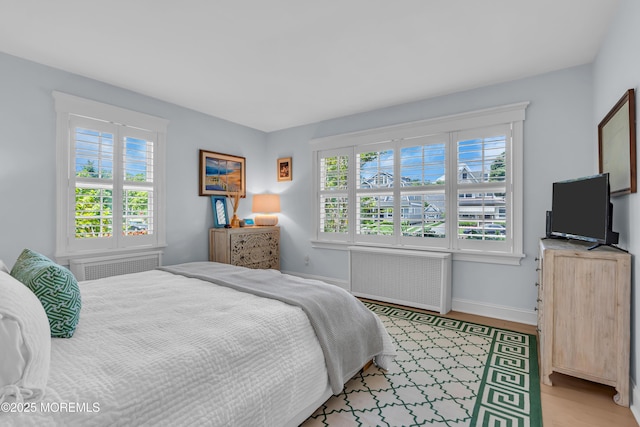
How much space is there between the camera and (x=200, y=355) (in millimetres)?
1251

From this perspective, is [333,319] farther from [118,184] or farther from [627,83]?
[118,184]

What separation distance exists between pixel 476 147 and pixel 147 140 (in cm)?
374

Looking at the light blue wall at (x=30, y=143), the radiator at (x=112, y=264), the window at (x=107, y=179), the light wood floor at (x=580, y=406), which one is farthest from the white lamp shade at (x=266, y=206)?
the light wood floor at (x=580, y=406)

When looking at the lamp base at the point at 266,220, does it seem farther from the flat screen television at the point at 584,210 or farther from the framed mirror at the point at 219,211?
the flat screen television at the point at 584,210

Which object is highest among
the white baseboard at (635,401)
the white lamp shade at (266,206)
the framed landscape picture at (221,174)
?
the framed landscape picture at (221,174)

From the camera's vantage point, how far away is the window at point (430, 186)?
3.28 meters

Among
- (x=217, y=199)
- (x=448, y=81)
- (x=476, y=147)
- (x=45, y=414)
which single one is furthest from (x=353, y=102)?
(x=45, y=414)

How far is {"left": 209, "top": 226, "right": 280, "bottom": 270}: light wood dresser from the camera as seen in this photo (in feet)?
13.7

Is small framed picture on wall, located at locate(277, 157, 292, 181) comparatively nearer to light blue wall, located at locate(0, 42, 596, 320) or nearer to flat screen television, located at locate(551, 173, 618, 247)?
light blue wall, located at locate(0, 42, 596, 320)

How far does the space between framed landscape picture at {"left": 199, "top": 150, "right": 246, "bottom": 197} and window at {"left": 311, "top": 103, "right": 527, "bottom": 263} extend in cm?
115

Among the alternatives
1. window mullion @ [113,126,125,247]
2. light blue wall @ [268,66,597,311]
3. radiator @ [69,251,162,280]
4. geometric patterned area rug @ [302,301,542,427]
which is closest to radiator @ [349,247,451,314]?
light blue wall @ [268,66,597,311]

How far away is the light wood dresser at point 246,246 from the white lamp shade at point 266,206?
0.58 feet

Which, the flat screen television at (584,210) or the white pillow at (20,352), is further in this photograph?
the flat screen television at (584,210)

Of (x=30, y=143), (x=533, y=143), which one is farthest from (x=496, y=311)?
(x=30, y=143)
